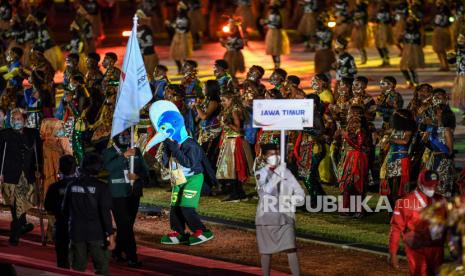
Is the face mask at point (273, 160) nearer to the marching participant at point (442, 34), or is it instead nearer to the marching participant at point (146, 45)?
the marching participant at point (146, 45)

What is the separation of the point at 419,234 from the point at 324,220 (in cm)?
498

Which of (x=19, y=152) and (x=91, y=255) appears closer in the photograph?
(x=91, y=255)

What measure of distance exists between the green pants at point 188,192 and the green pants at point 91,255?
2.92 m

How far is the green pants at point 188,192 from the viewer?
17328 millimetres

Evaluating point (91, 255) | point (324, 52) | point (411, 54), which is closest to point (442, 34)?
point (411, 54)

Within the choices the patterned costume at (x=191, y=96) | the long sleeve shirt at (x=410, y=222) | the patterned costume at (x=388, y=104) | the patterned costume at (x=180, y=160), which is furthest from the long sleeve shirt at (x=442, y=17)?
the long sleeve shirt at (x=410, y=222)

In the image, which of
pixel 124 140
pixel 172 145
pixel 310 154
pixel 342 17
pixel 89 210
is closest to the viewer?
pixel 89 210

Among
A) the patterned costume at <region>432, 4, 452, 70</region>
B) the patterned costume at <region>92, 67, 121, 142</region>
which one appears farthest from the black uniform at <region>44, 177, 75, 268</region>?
the patterned costume at <region>432, 4, 452, 70</region>

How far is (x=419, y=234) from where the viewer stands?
13.9 metres

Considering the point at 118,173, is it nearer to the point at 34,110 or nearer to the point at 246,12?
the point at 34,110

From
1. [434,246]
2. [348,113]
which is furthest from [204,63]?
[434,246]

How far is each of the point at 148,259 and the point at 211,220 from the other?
233cm

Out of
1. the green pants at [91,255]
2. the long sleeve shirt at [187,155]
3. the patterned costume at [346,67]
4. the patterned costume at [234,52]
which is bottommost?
the green pants at [91,255]

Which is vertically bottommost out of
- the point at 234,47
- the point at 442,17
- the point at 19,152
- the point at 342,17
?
the point at 19,152
